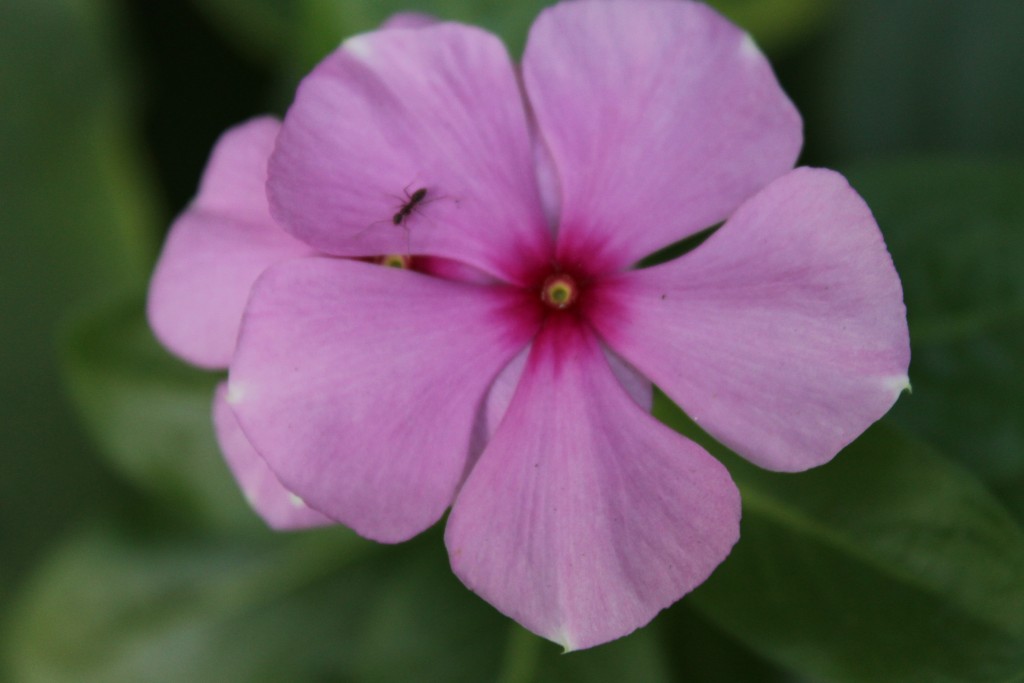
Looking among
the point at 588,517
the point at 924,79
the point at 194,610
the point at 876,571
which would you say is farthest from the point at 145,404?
the point at 924,79

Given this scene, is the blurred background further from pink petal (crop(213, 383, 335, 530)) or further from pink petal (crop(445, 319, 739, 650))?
pink petal (crop(213, 383, 335, 530))

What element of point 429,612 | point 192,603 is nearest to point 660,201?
point 429,612

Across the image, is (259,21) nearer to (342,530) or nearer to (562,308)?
(342,530)

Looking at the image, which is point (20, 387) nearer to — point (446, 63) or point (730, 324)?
point (446, 63)

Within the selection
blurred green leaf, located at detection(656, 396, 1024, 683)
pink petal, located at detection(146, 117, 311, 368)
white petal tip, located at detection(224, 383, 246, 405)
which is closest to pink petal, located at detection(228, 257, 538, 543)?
white petal tip, located at detection(224, 383, 246, 405)

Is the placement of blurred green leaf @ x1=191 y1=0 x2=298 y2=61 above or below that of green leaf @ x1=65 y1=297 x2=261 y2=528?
above
